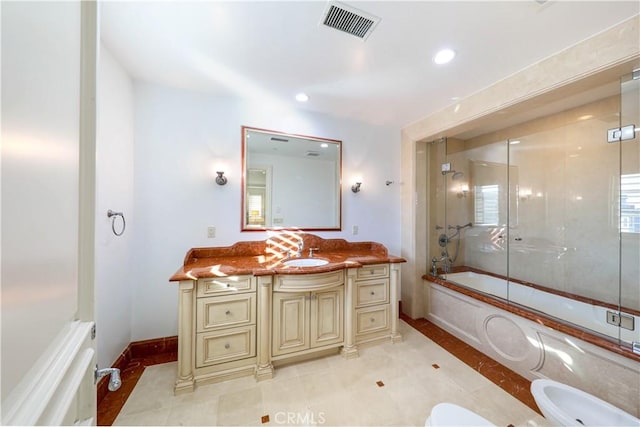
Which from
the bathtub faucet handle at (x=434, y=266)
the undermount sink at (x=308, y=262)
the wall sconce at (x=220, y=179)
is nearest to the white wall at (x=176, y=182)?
the wall sconce at (x=220, y=179)

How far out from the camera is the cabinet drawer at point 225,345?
5.63 ft

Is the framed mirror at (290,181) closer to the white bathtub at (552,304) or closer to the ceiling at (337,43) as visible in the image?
the ceiling at (337,43)

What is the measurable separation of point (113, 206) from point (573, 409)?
129 inches

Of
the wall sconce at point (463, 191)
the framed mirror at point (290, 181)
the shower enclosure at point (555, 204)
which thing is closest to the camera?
the shower enclosure at point (555, 204)

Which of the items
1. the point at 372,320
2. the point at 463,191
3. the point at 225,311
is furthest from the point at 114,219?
the point at 463,191

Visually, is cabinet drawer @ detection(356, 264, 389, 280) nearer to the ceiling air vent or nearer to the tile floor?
the tile floor

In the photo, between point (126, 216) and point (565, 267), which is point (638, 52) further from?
point (126, 216)

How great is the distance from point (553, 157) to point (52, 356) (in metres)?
3.88

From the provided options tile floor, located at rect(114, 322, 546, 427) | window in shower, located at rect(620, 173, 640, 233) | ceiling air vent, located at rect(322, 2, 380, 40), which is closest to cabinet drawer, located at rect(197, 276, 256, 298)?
tile floor, located at rect(114, 322, 546, 427)

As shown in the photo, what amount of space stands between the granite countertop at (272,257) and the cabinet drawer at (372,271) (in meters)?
0.06

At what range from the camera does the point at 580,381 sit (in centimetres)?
157

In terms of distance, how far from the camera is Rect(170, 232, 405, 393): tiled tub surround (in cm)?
170

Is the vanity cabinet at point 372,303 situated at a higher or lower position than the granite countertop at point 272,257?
lower

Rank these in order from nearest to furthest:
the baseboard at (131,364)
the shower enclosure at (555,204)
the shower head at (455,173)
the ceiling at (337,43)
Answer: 1. the ceiling at (337,43)
2. the baseboard at (131,364)
3. the shower enclosure at (555,204)
4. the shower head at (455,173)
